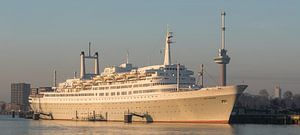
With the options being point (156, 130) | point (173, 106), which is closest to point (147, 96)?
point (173, 106)

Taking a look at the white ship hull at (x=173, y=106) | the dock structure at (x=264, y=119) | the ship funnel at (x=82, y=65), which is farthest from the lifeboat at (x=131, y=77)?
the ship funnel at (x=82, y=65)

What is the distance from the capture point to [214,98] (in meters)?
87.9

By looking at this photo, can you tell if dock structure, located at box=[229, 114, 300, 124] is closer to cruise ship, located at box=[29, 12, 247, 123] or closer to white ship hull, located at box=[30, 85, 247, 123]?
cruise ship, located at box=[29, 12, 247, 123]

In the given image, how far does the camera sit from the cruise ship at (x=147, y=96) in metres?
88.8

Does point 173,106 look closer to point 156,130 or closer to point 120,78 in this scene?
point 156,130

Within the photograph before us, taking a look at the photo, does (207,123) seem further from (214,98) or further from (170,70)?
(170,70)

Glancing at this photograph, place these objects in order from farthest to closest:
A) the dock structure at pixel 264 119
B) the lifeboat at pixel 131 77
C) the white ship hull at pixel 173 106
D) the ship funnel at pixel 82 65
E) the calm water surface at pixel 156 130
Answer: the ship funnel at pixel 82 65 → the dock structure at pixel 264 119 → the lifeboat at pixel 131 77 → the white ship hull at pixel 173 106 → the calm water surface at pixel 156 130

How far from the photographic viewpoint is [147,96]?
97.6 meters

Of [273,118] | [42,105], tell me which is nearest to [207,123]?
[273,118]

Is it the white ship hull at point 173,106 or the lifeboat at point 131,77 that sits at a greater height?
the lifeboat at point 131,77

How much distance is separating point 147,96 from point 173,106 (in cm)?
659

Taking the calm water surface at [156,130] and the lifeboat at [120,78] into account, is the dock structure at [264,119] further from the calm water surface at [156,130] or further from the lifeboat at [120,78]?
the calm water surface at [156,130]

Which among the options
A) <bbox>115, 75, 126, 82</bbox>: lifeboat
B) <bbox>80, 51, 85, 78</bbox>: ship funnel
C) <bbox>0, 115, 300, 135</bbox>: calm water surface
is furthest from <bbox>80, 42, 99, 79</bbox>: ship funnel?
<bbox>0, 115, 300, 135</bbox>: calm water surface

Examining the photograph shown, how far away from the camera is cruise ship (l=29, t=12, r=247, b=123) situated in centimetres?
8875
